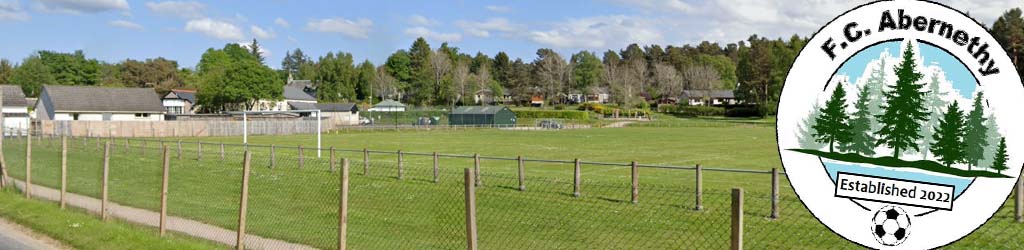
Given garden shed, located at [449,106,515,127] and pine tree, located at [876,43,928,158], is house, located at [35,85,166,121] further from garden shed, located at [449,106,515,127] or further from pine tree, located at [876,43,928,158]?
pine tree, located at [876,43,928,158]

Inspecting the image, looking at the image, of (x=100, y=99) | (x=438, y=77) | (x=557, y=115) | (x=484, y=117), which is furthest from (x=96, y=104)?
(x=438, y=77)

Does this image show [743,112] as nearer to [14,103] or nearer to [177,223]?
[14,103]

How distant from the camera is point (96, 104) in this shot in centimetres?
7644

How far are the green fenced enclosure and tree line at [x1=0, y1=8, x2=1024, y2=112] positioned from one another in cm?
6891

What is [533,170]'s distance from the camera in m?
27.9

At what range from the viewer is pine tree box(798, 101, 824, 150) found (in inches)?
146

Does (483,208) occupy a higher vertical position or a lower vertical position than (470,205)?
lower

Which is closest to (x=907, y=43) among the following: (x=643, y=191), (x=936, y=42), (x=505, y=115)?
(x=936, y=42)

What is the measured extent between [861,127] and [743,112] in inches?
4205

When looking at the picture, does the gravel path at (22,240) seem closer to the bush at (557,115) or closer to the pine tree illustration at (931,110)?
the pine tree illustration at (931,110)

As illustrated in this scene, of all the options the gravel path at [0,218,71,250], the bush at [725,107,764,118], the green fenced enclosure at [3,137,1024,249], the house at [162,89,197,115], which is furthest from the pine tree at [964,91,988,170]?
the house at [162,89,197,115]

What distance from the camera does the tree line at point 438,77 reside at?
3765 inches

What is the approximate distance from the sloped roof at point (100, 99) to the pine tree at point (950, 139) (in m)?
81.5

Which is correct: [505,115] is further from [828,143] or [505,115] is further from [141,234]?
[828,143]
